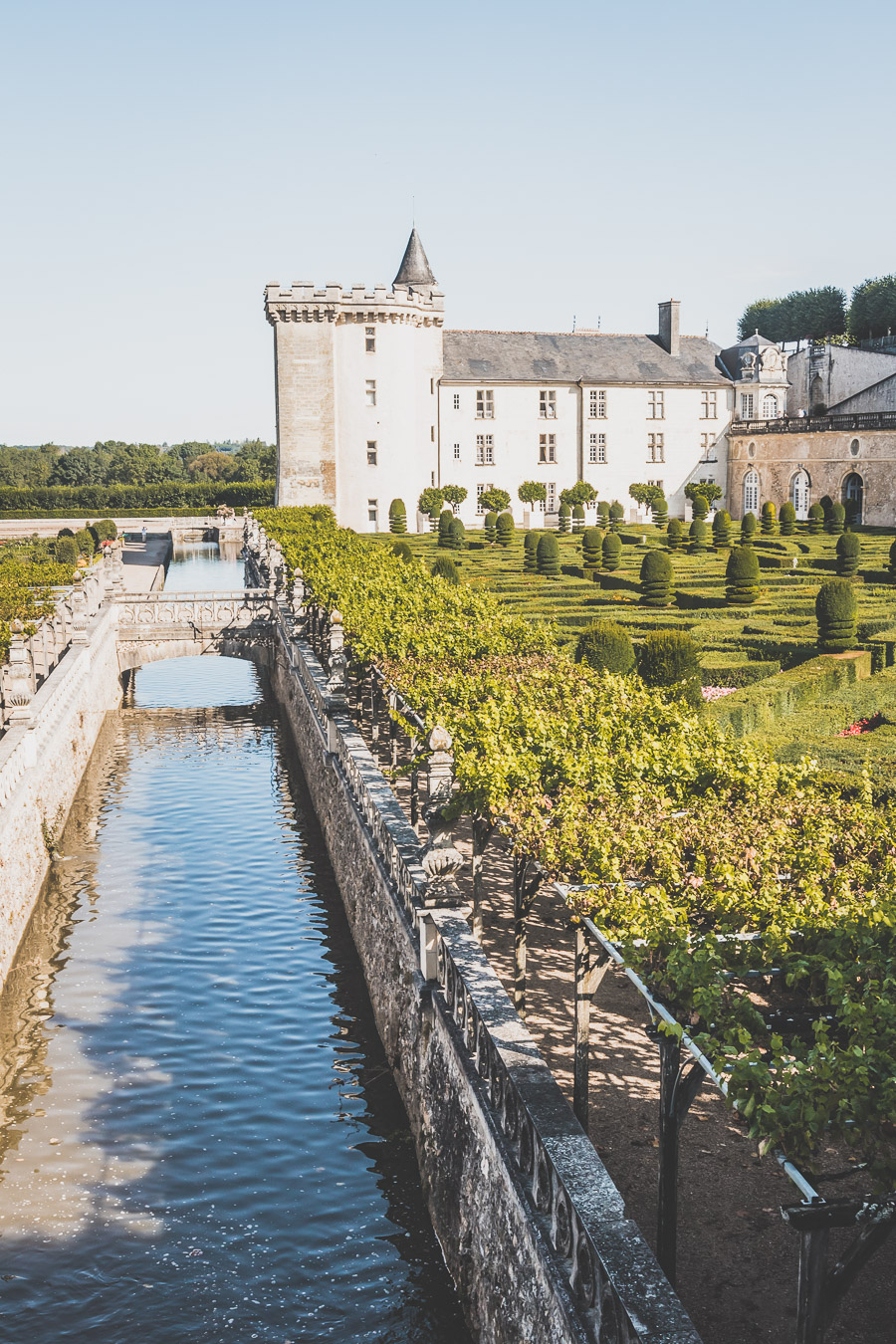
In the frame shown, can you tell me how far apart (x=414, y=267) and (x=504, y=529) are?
15.4 m

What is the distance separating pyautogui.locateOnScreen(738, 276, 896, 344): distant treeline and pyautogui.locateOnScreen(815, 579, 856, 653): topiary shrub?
Answer: 6302 centimetres

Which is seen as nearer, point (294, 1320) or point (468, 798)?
point (294, 1320)

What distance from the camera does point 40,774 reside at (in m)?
17.5

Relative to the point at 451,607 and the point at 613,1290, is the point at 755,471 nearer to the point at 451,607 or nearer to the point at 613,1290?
the point at 451,607

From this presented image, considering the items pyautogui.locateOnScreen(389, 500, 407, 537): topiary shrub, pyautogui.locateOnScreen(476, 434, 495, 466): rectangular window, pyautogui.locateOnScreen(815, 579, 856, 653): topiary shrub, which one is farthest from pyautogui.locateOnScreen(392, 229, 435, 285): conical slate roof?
pyautogui.locateOnScreen(815, 579, 856, 653): topiary shrub

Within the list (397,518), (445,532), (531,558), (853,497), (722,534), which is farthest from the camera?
(853,497)

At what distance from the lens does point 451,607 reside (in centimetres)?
1942

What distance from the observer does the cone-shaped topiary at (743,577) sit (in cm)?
2928

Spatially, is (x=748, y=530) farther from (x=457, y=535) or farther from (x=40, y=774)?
(x=40, y=774)

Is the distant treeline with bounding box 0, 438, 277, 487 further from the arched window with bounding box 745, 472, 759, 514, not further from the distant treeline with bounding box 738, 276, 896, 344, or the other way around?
the arched window with bounding box 745, 472, 759, 514

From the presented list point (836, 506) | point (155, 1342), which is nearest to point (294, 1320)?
point (155, 1342)

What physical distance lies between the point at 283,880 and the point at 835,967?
12.6m

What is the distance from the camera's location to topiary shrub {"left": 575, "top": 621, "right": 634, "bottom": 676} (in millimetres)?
20484

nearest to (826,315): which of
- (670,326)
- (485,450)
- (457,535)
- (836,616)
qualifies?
(670,326)
